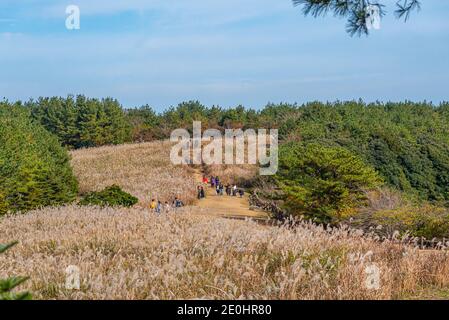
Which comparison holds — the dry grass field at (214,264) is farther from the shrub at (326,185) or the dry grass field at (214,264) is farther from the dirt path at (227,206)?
the dirt path at (227,206)

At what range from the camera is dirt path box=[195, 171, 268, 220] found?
86.7 ft

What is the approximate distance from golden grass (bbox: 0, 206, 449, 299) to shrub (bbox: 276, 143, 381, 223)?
13394 millimetres

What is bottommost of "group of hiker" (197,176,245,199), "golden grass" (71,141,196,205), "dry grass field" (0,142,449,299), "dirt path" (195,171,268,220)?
"dirt path" (195,171,268,220)

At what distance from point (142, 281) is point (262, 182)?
96.5 feet

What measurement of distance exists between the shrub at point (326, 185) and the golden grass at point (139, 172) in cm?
928

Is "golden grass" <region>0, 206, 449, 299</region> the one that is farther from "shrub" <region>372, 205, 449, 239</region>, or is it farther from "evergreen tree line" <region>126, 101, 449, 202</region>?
"evergreen tree line" <region>126, 101, 449, 202</region>

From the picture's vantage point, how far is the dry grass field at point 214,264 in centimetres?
530

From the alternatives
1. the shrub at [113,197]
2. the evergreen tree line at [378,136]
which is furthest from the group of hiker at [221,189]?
the evergreen tree line at [378,136]

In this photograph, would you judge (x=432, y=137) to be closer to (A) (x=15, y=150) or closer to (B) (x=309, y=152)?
(B) (x=309, y=152)

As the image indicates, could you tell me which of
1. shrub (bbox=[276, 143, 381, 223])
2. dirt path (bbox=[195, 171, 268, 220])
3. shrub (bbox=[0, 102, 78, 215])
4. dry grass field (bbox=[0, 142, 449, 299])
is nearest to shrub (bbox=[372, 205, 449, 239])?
shrub (bbox=[276, 143, 381, 223])

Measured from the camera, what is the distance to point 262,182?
3462 cm

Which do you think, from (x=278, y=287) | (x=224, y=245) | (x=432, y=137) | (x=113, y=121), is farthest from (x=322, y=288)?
(x=113, y=121)

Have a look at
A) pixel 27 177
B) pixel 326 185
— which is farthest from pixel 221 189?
pixel 326 185

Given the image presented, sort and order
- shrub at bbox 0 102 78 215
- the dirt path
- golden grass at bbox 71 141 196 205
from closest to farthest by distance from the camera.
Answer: shrub at bbox 0 102 78 215 < the dirt path < golden grass at bbox 71 141 196 205
